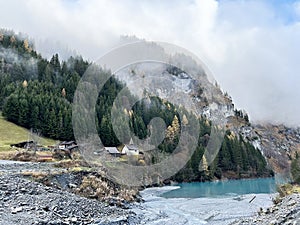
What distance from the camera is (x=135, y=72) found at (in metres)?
135

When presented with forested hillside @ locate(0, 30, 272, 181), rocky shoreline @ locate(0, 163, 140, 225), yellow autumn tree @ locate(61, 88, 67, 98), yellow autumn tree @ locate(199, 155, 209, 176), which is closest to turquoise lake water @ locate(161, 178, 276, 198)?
forested hillside @ locate(0, 30, 272, 181)

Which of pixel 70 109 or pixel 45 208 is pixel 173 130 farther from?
pixel 45 208

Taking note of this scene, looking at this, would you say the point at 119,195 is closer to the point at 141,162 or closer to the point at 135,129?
the point at 141,162

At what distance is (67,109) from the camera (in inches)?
3282

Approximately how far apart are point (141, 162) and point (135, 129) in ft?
87.4

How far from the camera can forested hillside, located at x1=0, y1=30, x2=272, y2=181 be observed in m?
76.4

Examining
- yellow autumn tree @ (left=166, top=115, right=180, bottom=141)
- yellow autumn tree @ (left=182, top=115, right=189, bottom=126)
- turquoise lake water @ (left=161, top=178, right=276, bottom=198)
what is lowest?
turquoise lake water @ (left=161, top=178, right=276, bottom=198)

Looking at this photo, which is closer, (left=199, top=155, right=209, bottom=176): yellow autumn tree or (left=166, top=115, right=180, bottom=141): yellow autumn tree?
(left=199, top=155, right=209, bottom=176): yellow autumn tree

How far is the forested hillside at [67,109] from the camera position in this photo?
7638 cm

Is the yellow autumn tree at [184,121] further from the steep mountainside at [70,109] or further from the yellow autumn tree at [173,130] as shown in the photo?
the yellow autumn tree at [173,130]

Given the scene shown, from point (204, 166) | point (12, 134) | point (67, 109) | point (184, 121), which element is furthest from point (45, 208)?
point (184, 121)

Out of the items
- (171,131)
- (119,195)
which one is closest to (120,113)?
(171,131)

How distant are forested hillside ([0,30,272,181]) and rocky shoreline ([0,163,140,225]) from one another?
160 ft

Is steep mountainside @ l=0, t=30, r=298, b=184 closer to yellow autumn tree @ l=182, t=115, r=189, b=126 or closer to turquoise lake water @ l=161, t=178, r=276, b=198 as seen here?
yellow autumn tree @ l=182, t=115, r=189, b=126
